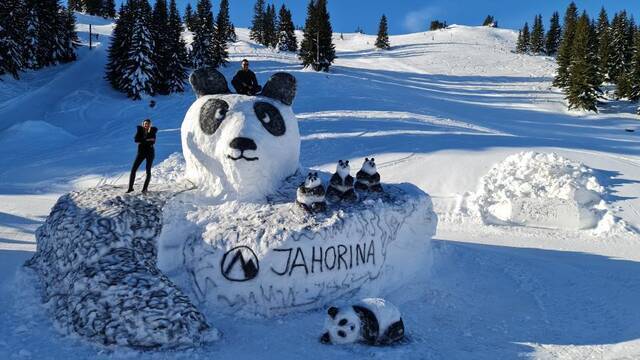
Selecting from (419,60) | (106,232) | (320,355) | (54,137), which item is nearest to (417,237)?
(320,355)

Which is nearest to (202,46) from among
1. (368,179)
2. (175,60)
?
(175,60)

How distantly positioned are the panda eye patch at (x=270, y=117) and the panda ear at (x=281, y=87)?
0.41 metres

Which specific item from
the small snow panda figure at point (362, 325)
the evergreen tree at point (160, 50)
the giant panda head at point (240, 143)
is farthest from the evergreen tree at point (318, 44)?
the small snow panda figure at point (362, 325)

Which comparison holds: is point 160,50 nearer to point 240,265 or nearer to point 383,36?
point 240,265

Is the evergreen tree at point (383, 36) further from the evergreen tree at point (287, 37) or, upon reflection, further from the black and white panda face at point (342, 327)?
the black and white panda face at point (342, 327)

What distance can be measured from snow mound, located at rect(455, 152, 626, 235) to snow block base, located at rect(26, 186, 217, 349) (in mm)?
9397

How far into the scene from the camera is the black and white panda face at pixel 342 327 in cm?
675

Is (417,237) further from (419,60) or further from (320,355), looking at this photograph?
(419,60)

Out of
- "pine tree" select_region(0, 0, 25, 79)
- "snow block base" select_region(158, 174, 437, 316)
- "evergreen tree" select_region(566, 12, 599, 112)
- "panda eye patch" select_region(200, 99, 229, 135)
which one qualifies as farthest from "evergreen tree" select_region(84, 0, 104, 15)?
"snow block base" select_region(158, 174, 437, 316)

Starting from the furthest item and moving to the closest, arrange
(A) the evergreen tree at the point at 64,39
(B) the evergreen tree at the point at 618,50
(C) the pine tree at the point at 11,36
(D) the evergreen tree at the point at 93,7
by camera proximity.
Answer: (D) the evergreen tree at the point at 93,7
(B) the evergreen tree at the point at 618,50
(A) the evergreen tree at the point at 64,39
(C) the pine tree at the point at 11,36

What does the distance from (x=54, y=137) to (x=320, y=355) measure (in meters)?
21.1

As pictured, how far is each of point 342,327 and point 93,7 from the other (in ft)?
263

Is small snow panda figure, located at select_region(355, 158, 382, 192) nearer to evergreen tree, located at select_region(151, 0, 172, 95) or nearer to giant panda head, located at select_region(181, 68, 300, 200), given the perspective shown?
giant panda head, located at select_region(181, 68, 300, 200)

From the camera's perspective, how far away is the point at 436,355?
6.75 m
